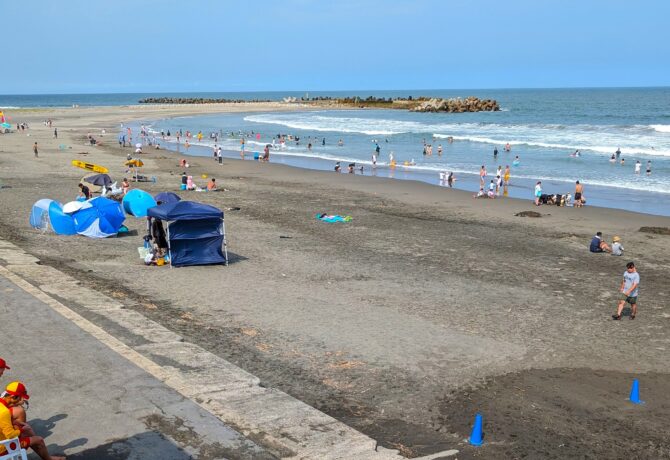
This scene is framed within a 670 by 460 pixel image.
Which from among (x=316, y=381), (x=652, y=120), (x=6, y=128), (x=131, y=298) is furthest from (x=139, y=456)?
(x=652, y=120)

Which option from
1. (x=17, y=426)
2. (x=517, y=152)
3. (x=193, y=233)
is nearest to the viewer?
(x=17, y=426)

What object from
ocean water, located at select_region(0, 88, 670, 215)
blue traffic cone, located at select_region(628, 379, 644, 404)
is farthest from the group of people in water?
blue traffic cone, located at select_region(628, 379, 644, 404)

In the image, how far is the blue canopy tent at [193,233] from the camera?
1571cm

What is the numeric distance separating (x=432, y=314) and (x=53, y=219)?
12.0 m

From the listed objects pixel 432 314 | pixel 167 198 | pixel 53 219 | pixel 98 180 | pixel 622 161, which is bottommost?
pixel 432 314

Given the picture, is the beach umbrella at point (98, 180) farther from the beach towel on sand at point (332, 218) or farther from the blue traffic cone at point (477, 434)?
the blue traffic cone at point (477, 434)

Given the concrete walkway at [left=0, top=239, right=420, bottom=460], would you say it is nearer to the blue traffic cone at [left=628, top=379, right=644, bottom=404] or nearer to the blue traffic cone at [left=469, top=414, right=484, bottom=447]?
the blue traffic cone at [left=469, top=414, right=484, bottom=447]

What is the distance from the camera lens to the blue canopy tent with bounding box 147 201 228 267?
15711mm

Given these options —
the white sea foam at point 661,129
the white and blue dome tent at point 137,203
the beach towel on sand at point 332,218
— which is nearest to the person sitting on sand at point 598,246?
the beach towel on sand at point 332,218

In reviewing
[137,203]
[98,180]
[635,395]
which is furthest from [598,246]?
[98,180]

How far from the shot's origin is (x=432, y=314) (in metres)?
12.9

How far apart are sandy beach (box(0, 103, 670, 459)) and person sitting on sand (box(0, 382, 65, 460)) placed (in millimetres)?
3560

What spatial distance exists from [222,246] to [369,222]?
25.0ft

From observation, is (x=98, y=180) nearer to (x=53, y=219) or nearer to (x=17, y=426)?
(x=53, y=219)
